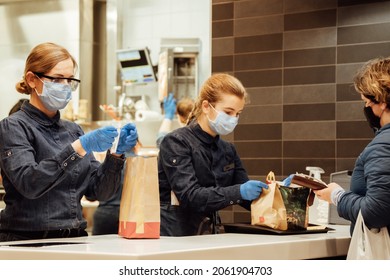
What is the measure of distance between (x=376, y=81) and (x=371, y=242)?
0.63 m

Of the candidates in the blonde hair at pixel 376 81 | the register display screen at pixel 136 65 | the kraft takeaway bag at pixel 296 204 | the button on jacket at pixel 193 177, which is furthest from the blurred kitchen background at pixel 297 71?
the register display screen at pixel 136 65

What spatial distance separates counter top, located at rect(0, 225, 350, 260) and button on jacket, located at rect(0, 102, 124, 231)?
0.59 feet

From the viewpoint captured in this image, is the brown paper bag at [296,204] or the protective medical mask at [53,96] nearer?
the protective medical mask at [53,96]

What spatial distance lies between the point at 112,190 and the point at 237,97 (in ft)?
2.76

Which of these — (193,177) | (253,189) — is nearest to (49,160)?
(193,177)

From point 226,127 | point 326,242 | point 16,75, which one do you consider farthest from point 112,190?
point 16,75

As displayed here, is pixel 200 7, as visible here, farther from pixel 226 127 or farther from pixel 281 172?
pixel 226 127

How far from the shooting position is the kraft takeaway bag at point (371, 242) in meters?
2.39

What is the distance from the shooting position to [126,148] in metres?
2.69

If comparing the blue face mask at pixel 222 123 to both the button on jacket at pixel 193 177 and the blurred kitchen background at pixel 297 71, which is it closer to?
the button on jacket at pixel 193 177

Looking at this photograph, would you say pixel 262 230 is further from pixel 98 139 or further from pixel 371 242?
pixel 98 139

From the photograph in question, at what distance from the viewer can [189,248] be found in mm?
2068

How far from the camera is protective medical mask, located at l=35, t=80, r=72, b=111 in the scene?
8.65ft

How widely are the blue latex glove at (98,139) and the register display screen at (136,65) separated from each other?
16.9 ft
